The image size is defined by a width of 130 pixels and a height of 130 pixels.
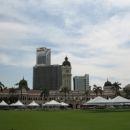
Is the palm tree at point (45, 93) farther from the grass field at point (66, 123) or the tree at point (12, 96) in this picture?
the grass field at point (66, 123)

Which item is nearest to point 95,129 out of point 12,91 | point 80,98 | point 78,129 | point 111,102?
point 78,129

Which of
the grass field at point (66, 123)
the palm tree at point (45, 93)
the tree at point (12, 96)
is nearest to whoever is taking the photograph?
the grass field at point (66, 123)

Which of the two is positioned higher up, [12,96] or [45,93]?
[45,93]

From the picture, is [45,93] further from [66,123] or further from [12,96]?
[66,123]

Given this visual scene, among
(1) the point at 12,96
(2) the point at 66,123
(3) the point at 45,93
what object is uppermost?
(3) the point at 45,93

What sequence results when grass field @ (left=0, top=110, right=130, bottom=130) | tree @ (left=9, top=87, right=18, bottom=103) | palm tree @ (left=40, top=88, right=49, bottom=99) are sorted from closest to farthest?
1. grass field @ (left=0, top=110, right=130, bottom=130)
2. tree @ (left=9, top=87, right=18, bottom=103)
3. palm tree @ (left=40, top=88, right=49, bottom=99)

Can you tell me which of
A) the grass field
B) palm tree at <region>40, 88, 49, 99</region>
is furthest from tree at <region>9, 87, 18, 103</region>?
the grass field

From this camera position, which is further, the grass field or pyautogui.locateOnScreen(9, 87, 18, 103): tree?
pyautogui.locateOnScreen(9, 87, 18, 103): tree

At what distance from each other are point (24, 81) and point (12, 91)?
7759mm

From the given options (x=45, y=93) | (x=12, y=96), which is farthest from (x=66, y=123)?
(x=45, y=93)

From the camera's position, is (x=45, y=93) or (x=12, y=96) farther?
(x=45, y=93)

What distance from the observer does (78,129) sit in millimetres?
26609

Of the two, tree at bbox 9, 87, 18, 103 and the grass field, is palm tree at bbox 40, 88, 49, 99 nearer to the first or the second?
tree at bbox 9, 87, 18, 103

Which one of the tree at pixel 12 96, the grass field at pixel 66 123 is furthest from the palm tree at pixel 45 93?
the grass field at pixel 66 123
